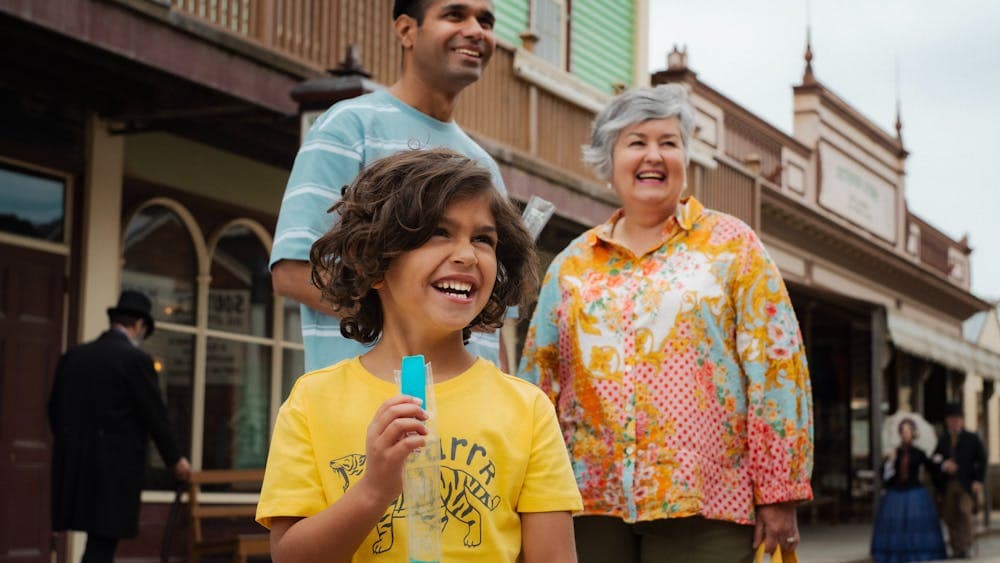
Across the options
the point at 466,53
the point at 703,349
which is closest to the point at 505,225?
the point at 466,53

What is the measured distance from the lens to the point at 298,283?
3.54m

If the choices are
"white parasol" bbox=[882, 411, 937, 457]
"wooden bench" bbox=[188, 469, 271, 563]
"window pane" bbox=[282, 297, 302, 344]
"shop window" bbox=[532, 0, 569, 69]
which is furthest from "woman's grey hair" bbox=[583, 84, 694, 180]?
"white parasol" bbox=[882, 411, 937, 457]

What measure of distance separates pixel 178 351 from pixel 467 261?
9.61 metres

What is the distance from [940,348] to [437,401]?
78.1 ft

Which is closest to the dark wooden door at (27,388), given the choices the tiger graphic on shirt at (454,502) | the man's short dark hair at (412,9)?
the man's short dark hair at (412,9)

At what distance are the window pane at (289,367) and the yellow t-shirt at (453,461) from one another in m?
10.7

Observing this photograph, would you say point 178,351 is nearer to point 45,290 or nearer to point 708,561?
point 45,290

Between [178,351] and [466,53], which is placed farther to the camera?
[178,351]

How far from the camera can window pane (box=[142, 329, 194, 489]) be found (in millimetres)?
11812

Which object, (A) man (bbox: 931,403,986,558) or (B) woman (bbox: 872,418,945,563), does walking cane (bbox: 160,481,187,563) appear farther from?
(A) man (bbox: 931,403,986,558)

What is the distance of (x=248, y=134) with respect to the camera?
1165cm

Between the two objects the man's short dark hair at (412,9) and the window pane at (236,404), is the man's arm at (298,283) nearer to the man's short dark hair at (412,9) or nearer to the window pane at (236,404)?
the man's short dark hair at (412,9)

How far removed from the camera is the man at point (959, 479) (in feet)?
70.3

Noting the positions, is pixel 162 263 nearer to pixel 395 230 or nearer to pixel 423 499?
pixel 395 230
